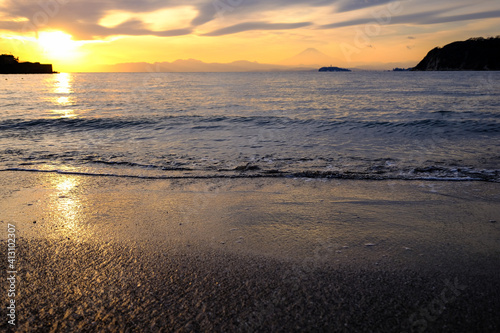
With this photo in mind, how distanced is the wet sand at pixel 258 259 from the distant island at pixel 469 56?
175 m

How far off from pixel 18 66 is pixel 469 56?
227 metres

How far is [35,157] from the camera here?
951 centimetres

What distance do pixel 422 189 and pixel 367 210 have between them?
177cm

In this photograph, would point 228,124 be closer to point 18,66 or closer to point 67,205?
point 67,205

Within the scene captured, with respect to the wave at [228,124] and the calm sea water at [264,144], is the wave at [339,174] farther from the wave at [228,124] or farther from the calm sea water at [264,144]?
the wave at [228,124]

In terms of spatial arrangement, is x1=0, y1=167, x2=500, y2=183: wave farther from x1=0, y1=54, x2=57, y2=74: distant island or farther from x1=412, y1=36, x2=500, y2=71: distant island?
x1=0, y1=54, x2=57, y2=74: distant island

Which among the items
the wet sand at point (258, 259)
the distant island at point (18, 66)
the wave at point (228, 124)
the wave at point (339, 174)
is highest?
the distant island at point (18, 66)

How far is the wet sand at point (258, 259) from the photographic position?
2.49 metres

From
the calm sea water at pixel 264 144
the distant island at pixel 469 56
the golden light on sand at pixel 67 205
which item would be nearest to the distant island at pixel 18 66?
the calm sea water at pixel 264 144

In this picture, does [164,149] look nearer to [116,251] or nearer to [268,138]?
[268,138]

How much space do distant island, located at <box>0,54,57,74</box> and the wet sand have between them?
654ft

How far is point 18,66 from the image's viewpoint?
169500mm

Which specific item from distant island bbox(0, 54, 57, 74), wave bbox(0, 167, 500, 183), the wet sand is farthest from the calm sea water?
distant island bbox(0, 54, 57, 74)

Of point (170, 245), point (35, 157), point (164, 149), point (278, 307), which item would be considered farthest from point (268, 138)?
point (278, 307)
